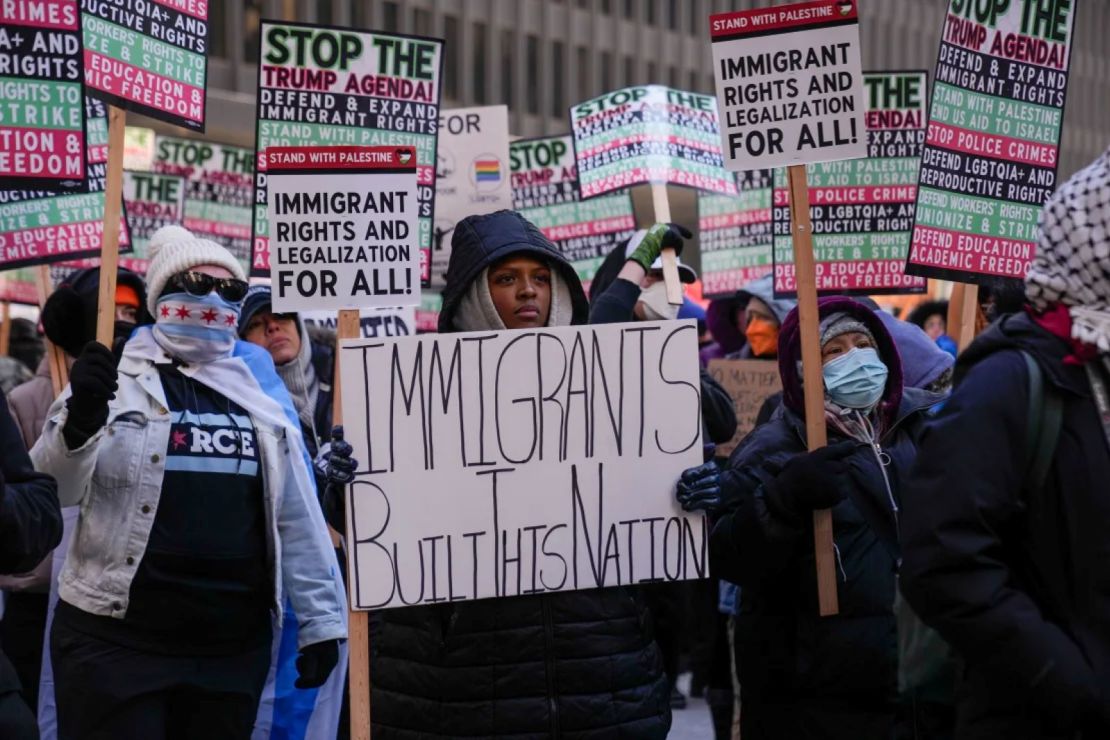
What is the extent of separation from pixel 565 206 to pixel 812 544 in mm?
7862

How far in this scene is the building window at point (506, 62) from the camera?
159 ft

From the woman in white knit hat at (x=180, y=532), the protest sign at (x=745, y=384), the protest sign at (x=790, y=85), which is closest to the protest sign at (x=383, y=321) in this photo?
the protest sign at (x=745, y=384)

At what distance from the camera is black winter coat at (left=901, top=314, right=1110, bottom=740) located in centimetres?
308

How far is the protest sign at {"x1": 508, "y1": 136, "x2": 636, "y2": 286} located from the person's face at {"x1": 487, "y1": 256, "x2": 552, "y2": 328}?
747cm

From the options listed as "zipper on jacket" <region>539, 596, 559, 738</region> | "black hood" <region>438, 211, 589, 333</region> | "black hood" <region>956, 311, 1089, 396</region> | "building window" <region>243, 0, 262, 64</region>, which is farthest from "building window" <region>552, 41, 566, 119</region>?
"black hood" <region>956, 311, 1089, 396</region>

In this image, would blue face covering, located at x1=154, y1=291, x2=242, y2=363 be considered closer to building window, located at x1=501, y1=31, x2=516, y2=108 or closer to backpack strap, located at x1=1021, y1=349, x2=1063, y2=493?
backpack strap, located at x1=1021, y1=349, x2=1063, y2=493

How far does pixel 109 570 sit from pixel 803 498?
190 centimetres

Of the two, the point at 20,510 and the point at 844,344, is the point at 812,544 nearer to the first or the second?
the point at 844,344

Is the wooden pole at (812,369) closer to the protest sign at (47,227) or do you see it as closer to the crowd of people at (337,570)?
the crowd of people at (337,570)

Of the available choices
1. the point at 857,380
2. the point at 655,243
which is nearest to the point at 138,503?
the point at 655,243

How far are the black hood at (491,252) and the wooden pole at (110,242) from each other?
1085 mm

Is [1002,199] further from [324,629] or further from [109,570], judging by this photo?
[109,570]

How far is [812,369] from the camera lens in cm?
502

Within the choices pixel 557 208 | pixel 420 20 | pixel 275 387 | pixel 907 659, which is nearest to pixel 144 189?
pixel 557 208
